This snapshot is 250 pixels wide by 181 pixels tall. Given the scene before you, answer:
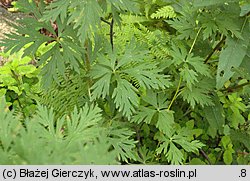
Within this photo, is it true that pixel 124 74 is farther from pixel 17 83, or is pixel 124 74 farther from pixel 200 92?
pixel 17 83

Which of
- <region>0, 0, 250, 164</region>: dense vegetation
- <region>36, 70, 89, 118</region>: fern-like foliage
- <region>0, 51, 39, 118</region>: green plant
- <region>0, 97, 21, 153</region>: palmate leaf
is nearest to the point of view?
<region>0, 97, 21, 153</region>: palmate leaf

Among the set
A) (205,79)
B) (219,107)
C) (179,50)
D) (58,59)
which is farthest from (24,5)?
(219,107)

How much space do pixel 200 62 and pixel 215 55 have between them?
35 cm

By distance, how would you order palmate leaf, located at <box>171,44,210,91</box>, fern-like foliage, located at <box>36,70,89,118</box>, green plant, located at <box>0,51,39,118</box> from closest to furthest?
palmate leaf, located at <box>171,44,210,91</box> → fern-like foliage, located at <box>36,70,89,118</box> → green plant, located at <box>0,51,39,118</box>

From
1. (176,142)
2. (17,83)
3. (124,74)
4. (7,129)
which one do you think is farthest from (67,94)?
(7,129)

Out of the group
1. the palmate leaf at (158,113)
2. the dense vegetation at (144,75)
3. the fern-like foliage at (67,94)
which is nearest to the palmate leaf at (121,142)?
the dense vegetation at (144,75)

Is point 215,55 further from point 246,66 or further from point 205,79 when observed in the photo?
point 246,66

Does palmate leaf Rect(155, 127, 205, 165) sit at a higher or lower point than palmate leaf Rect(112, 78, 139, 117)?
lower

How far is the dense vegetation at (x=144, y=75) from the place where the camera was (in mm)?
1856

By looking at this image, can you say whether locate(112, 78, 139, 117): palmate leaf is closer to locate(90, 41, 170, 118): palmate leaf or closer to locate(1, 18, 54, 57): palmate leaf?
locate(90, 41, 170, 118): palmate leaf

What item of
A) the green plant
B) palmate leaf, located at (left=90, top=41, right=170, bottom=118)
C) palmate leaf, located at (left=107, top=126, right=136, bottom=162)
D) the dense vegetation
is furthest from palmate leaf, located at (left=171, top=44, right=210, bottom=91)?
the green plant

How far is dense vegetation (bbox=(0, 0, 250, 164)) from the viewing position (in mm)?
1856

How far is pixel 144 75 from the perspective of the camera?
200cm

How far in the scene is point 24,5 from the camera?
196cm
